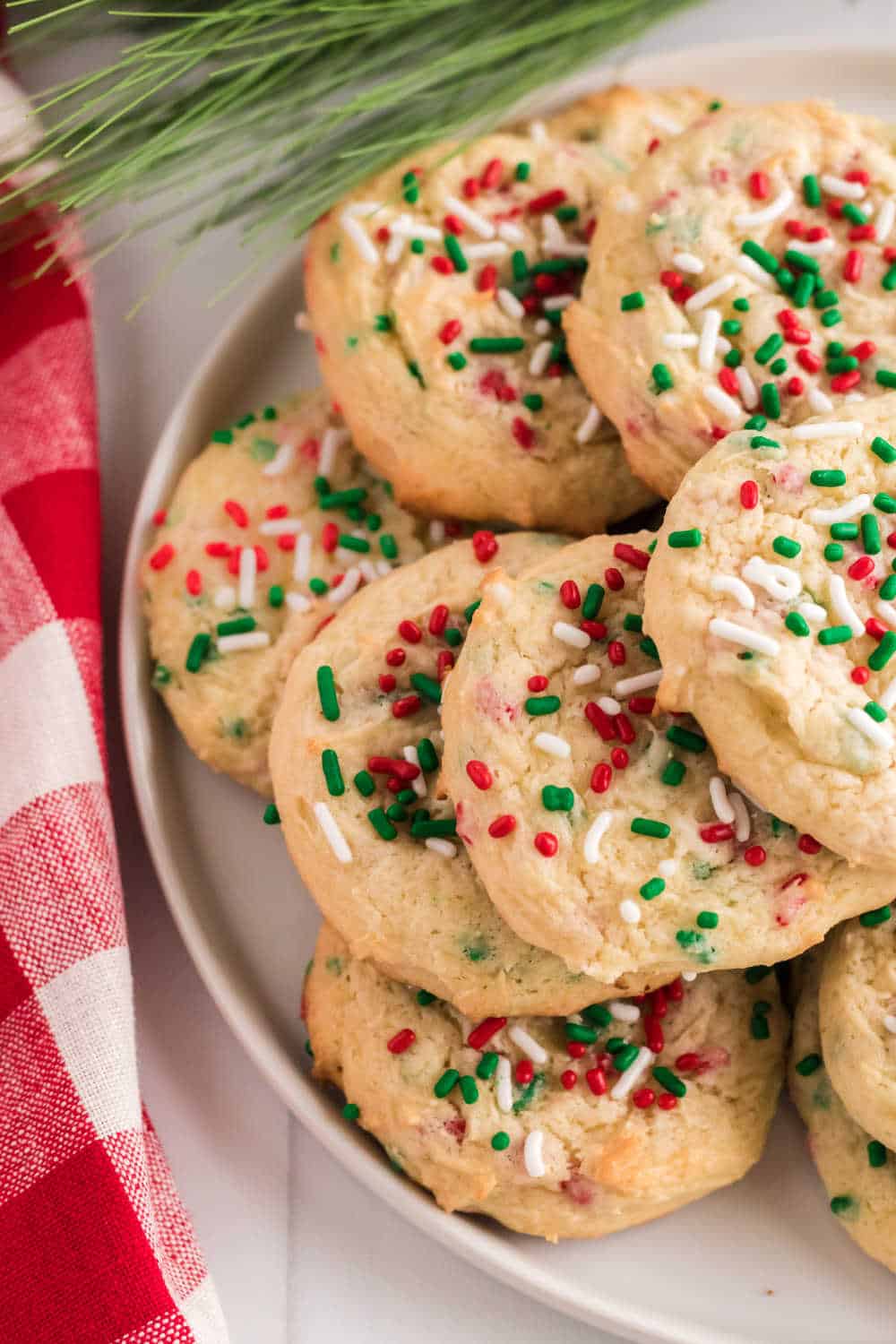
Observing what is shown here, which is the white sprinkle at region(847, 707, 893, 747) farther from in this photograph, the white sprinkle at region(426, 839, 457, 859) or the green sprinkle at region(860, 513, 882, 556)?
the white sprinkle at region(426, 839, 457, 859)

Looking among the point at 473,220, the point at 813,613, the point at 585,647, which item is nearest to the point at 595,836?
the point at 585,647

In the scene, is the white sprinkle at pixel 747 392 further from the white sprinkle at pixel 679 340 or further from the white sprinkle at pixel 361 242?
the white sprinkle at pixel 361 242

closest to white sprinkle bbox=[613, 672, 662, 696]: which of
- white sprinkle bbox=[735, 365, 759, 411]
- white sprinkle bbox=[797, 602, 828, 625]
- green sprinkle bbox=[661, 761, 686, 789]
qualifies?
Result: green sprinkle bbox=[661, 761, 686, 789]

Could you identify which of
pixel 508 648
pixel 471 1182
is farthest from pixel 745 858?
pixel 471 1182

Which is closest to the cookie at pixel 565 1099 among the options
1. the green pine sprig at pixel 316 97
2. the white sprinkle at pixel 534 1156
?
the white sprinkle at pixel 534 1156

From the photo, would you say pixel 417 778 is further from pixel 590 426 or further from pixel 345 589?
pixel 590 426

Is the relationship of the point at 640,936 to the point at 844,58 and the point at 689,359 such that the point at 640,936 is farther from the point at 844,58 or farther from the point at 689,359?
the point at 844,58
